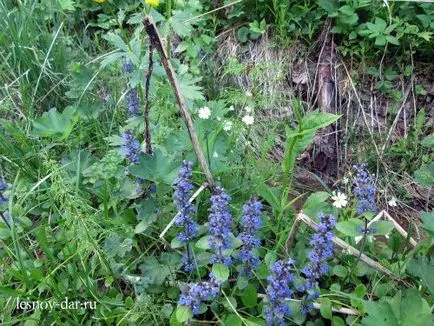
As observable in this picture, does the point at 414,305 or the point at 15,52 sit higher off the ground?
the point at 15,52

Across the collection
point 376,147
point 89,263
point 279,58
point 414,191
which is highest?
point 279,58

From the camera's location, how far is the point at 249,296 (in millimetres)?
1775

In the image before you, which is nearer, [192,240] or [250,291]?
[250,291]

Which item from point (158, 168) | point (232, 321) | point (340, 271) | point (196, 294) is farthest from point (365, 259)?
point (158, 168)

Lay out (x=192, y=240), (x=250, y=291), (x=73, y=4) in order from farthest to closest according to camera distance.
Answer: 1. (x=73, y=4)
2. (x=192, y=240)
3. (x=250, y=291)

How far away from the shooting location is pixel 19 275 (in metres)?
1.80

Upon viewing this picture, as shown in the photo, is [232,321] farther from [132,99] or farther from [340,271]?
[132,99]

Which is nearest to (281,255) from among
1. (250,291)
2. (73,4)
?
(250,291)

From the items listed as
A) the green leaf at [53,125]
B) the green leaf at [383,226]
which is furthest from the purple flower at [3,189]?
the green leaf at [383,226]

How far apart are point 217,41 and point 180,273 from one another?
1.56 m

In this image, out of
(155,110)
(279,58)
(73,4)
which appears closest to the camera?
(155,110)

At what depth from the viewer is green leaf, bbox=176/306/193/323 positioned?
1.53 m

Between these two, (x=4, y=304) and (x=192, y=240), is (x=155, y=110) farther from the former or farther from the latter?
(x=4, y=304)

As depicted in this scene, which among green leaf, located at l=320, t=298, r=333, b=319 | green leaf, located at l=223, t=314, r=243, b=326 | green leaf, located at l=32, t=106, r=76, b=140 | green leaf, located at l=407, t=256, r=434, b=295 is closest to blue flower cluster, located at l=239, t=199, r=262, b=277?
green leaf, located at l=223, t=314, r=243, b=326
